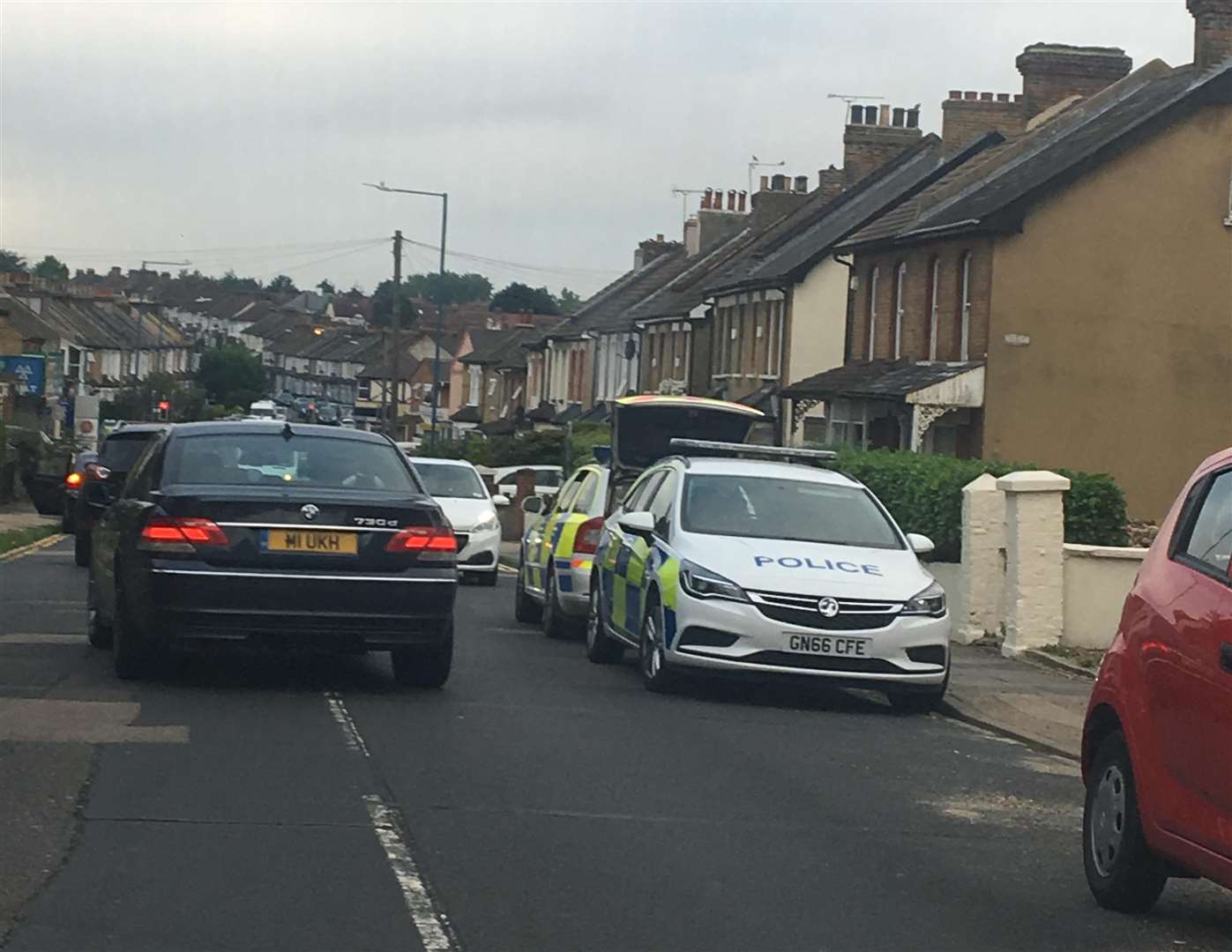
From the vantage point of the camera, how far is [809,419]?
→ 43.8m

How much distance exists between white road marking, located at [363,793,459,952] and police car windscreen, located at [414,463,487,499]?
1914 centimetres

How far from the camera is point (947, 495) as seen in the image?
66.4ft

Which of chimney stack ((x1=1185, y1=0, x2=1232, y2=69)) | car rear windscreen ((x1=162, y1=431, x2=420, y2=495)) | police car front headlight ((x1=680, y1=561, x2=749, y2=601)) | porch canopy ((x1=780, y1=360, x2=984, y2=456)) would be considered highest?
chimney stack ((x1=1185, y1=0, x2=1232, y2=69))

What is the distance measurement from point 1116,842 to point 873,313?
108 ft

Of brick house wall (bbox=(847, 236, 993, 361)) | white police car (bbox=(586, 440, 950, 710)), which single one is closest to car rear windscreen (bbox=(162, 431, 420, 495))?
white police car (bbox=(586, 440, 950, 710))

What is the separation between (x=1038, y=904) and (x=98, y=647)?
9.15 metres

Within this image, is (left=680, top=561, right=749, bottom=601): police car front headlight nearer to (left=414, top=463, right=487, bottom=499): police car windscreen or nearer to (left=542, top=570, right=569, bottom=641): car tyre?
(left=542, top=570, right=569, bottom=641): car tyre

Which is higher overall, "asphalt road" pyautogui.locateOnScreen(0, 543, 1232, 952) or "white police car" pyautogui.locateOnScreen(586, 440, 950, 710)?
A: "white police car" pyautogui.locateOnScreen(586, 440, 950, 710)

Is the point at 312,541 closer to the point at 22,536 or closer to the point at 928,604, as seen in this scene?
the point at 928,604

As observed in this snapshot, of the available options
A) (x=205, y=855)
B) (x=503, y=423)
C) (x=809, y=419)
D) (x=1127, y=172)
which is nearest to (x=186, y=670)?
(x=205, y=855)

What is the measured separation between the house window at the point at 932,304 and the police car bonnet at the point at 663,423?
1324 centimetres

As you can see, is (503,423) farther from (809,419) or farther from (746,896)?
(746,896)

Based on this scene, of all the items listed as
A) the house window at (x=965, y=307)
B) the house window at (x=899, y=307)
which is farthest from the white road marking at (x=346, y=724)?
the house window at (x=899, y=307)

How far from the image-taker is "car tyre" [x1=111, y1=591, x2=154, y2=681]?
1231cm
